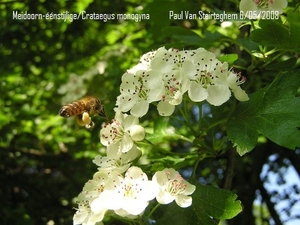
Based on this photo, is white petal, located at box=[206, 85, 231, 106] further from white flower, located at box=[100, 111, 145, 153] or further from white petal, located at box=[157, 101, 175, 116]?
white flower, located at box=[100, 111, 145, 153]

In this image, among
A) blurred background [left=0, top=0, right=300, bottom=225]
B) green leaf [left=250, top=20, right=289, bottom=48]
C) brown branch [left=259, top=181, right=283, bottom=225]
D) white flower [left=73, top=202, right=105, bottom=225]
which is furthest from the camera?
brown branch [left=259, top=181, right=283, bottom=225]

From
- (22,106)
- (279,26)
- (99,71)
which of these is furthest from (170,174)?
(99,71)

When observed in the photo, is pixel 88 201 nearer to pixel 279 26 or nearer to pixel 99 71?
pixel 279 26

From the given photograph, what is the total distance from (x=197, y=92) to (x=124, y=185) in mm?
342

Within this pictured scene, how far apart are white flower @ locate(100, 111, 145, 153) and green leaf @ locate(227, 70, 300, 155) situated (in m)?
0.27

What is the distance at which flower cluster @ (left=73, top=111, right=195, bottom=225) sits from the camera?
4.37ft

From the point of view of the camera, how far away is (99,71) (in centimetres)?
349

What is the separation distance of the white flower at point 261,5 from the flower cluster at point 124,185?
0.52 meters

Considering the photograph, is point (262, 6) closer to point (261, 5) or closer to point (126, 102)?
point (261, 5)

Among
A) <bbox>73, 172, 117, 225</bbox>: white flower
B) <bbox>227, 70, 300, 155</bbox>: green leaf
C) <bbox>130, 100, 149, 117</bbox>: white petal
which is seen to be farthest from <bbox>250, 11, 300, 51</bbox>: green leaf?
<bbox>73, 172, 117, 225</bbox>: white flower

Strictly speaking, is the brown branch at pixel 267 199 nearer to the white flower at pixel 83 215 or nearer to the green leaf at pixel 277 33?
the green leaf at pixel 277 33

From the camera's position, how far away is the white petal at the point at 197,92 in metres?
1.44


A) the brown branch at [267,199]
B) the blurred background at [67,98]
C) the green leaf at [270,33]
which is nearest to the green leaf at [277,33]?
the green leaf at [270,33]

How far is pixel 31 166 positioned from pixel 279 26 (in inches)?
87.7
